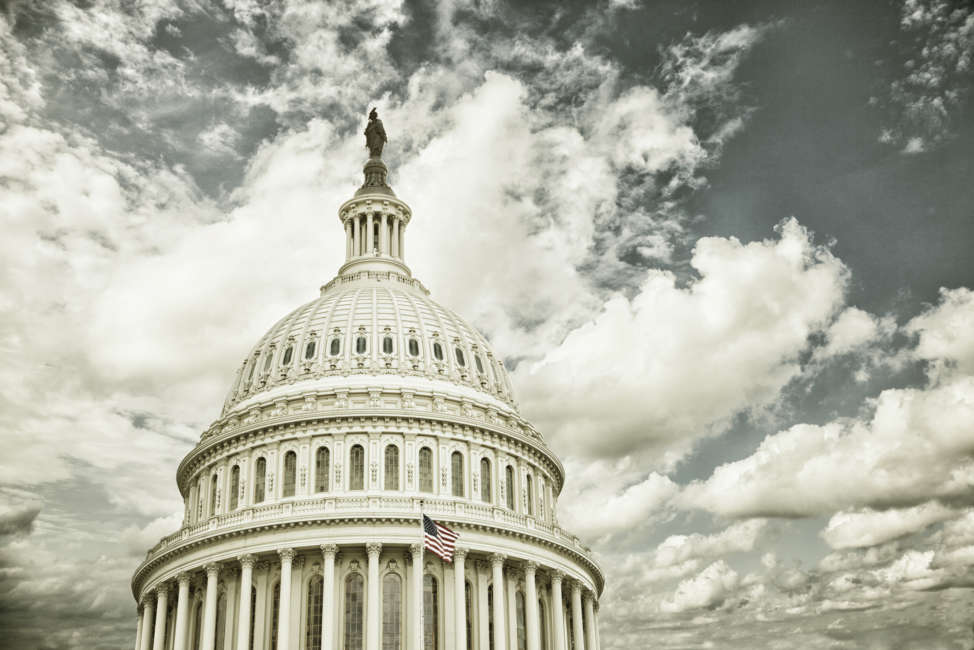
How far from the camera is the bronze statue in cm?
10656

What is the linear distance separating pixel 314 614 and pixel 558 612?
642 inches

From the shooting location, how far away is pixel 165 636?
73.4 meters

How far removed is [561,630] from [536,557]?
205 inches

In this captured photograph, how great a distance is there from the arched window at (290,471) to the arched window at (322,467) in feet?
4.94

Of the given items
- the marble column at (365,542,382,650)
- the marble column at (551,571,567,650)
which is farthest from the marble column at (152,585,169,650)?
the marble column at (551,571,567,650)

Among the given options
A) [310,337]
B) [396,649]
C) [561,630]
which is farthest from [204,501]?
[561,630]

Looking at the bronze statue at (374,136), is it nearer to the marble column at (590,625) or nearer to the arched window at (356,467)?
the arched window at (356,467)

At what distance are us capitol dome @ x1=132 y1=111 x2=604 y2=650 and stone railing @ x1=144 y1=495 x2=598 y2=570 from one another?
0.13 m

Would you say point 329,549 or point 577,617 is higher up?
point 329,549

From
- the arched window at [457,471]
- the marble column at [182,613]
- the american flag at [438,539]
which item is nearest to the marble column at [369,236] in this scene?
the arched window at [457,471]

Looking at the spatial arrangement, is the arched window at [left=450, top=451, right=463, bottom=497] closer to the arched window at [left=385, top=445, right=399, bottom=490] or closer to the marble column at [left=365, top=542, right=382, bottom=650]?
the arched window at [left=385, top=445, right=399, bottom=490]

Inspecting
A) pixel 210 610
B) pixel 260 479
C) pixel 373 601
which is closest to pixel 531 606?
pixel 373 601

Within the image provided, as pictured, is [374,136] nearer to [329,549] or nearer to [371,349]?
[371,349]

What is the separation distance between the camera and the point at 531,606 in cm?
7038
